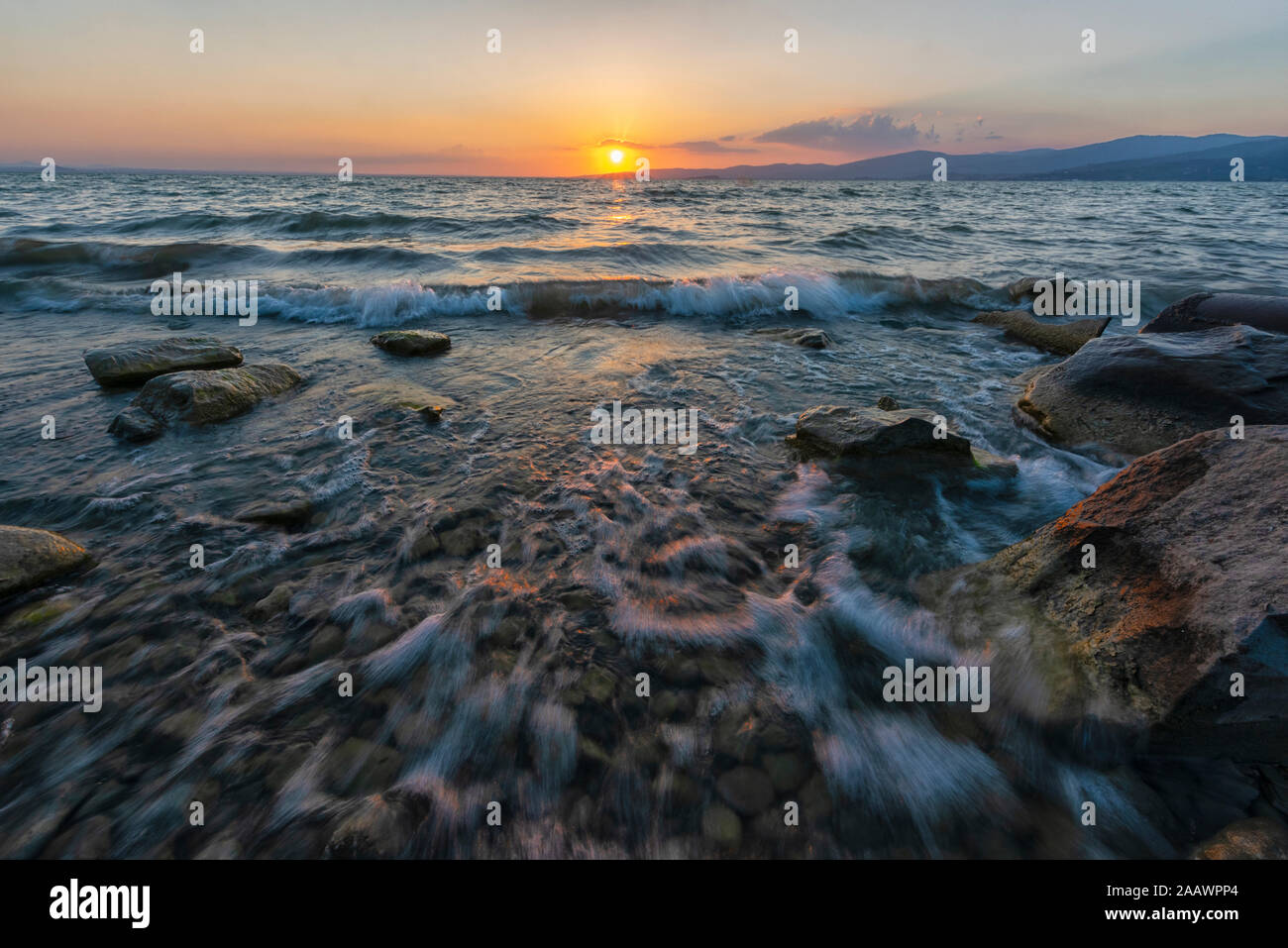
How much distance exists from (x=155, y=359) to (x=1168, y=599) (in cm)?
1050

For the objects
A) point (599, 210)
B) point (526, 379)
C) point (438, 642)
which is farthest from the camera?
point (599, 210)

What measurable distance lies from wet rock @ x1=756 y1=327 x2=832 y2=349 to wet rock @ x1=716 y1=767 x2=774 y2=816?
8.03 meters

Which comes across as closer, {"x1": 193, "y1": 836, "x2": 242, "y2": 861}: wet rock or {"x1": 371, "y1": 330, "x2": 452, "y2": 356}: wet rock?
{"x1": 193, "y1": 836, "x2": 242, "y2": 861}: wet rock

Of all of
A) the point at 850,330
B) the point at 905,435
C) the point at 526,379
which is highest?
the point at 850,330

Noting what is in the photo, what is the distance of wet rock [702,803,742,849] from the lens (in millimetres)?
2309

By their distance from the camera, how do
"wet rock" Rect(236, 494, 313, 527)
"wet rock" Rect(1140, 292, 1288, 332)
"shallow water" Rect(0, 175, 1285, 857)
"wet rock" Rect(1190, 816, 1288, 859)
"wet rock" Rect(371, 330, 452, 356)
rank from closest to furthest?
"wet rock" Rect(1190, 816, 1288, 859), "shallow water" Rect(0, 175, 1285, 857), "wet rock" Rect(236, 494, 313, 527), "wet rock" Rect(1140, 292, 1288, 332), "wet rock" Rect(371, 330, 452, 356)

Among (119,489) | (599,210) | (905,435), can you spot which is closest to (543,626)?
(905,435)

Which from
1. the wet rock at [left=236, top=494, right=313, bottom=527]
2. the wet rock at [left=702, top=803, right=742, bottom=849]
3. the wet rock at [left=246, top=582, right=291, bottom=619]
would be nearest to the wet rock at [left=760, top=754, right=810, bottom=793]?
the wet rock at [left=702, top=803, right=742, bottom=849]

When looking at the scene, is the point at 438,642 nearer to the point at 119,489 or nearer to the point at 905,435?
the point at 119,489

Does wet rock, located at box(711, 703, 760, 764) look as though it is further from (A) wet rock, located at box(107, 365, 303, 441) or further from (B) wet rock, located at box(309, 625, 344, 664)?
(A) wet rock, located at box(107, 365, 303, 441)

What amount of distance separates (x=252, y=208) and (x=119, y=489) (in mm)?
29138

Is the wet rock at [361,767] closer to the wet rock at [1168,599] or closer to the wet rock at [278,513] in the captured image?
the wet rock at [278,513]

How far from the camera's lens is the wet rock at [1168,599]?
7.63 ft
